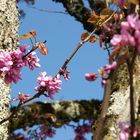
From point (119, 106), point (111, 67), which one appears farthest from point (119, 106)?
point (111, 67)

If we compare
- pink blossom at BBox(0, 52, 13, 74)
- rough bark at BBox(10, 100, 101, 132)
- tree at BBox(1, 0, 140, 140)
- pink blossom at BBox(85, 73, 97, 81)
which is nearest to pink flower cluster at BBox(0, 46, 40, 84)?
pink blossom at BBox(0, 52, 13, 74)

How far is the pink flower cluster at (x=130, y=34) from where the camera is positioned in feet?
2.80

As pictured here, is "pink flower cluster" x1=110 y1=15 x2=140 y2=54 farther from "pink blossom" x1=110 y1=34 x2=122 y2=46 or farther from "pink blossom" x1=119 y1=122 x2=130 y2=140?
"pink blossom" x1=119 y1=122 x2=130 y2=140

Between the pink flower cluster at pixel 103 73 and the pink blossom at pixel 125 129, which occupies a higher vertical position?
the pink flower cluster at pixel 103 73

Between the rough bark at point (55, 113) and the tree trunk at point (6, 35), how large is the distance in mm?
1287

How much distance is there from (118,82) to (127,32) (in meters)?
1.18

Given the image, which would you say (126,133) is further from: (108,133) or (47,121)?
(47,121)

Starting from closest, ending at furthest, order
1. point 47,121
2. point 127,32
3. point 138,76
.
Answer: point 127,32 → point 138,76 → point 47,121

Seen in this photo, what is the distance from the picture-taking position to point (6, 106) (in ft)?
8.10

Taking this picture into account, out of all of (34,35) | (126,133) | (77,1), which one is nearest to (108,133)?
(34,35)

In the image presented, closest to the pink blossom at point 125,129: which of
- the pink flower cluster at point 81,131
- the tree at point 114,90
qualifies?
the tree at point 114,90

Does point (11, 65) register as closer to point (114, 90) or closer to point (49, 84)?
point (49, 84)

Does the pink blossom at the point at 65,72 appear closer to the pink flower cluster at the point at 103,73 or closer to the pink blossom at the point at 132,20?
the pink flower cluster at the point at 103,73

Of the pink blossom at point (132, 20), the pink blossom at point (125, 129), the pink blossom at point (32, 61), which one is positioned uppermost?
the pink blossom at point (32, 61)
